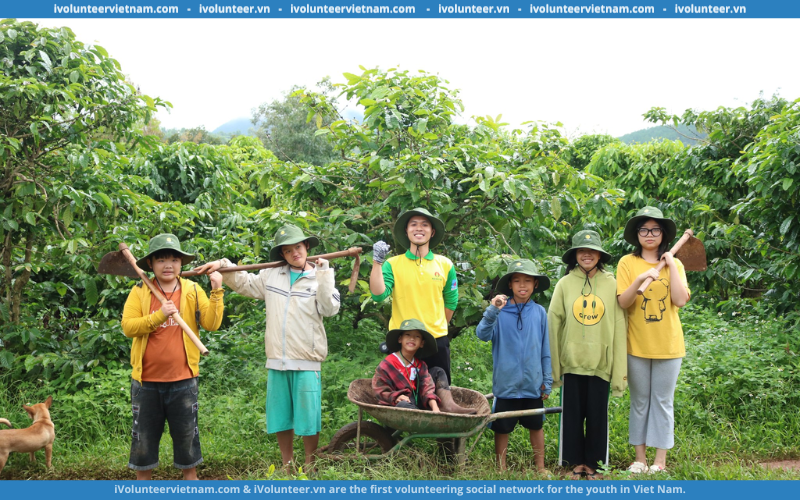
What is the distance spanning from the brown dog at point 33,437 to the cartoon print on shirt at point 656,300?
3.72 metres

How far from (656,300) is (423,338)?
1382mm

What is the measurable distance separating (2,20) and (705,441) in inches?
233

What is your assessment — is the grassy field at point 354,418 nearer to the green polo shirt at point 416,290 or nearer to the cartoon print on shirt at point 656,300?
the green polo shirt at point 416,290

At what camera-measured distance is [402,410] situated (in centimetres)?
330

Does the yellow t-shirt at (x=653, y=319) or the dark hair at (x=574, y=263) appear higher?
the dark hair at (x=574, y=263)

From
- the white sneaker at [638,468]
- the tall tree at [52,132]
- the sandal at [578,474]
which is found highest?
the tall tree at [52,132]

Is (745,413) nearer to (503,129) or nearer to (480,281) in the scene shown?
(480,281)

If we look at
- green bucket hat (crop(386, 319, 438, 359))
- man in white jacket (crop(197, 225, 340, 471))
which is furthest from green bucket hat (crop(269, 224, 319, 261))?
green bucket hat (crop(386, 319, 438, 359))

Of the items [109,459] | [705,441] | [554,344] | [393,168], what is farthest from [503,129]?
[109,459]

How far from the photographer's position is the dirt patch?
3963 millimetres

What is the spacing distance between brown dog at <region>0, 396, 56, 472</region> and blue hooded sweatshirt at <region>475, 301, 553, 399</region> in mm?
2753

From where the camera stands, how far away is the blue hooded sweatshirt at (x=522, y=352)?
12.1 feet

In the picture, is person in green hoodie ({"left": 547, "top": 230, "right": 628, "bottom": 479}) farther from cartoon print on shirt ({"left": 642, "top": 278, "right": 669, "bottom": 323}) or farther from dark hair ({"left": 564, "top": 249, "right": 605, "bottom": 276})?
cartoon print on shirt ({"left": 642, "top": 278, "right": 669, "bottom": 323})

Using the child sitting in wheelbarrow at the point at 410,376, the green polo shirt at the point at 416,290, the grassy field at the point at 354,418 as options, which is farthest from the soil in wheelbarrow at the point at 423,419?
the green polo shirt at the point at 416,290
